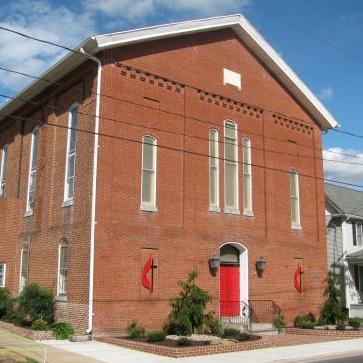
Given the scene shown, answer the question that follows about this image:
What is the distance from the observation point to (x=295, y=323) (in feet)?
79.9

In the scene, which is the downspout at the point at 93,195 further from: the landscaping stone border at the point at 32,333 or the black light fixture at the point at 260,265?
the black light fixture at the point at 260,265

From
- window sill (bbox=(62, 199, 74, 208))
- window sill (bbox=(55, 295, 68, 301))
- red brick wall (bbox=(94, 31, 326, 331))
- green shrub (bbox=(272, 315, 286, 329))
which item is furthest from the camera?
green shrub (bbox=(272, 315, 286, 329))

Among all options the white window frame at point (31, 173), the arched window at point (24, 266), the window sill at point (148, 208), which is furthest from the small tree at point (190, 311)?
the white window frame at point (31, 173)

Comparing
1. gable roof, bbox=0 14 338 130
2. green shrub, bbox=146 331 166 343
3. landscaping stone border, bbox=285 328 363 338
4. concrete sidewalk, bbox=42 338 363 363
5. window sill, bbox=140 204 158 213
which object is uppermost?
gable roof, bbox=0 14 338 130

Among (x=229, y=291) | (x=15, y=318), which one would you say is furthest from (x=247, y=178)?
(x=15, y=318)

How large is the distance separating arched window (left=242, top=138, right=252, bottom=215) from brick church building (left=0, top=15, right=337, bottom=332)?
0.22 ft

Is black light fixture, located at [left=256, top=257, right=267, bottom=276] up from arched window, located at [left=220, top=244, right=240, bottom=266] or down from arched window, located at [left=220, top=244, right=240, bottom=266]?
down

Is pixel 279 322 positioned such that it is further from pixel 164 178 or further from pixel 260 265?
pixel 164 178

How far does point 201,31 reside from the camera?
77.2 ft

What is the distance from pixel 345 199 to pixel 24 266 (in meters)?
22.8

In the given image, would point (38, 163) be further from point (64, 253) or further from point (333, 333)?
point (333, 333)

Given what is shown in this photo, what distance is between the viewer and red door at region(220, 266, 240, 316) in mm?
22406

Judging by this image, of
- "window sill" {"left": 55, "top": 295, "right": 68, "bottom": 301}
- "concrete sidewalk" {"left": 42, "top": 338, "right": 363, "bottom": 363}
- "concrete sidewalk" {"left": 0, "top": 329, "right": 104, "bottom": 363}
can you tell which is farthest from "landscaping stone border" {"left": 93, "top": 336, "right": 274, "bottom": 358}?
"window sill" {"left": 55, "top": 295, "right": 68, "bottom": 301}

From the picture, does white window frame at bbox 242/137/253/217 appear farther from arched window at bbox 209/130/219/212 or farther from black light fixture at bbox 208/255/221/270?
black light fixture at bbox 208/255/221/270
